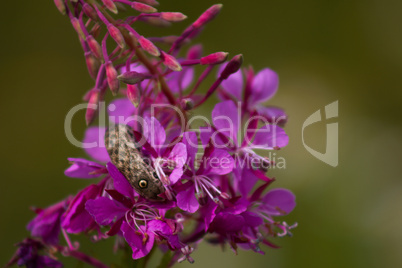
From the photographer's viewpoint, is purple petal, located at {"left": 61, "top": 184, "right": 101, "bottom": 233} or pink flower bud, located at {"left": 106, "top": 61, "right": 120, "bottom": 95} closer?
pink flower bud, located at {"left": 106, "top": 61, "right": 120, "bottom": 95}

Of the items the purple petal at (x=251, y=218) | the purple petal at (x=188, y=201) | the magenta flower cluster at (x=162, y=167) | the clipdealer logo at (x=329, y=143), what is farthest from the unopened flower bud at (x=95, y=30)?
the clipdealer logo at (x=329, y=143)

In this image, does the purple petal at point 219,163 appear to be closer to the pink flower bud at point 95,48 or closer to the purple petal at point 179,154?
the purple petal at point 179,154

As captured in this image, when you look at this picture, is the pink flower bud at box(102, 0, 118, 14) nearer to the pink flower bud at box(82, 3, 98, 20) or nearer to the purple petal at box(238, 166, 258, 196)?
the pink flower bud at box(82, 3, 98, 20)

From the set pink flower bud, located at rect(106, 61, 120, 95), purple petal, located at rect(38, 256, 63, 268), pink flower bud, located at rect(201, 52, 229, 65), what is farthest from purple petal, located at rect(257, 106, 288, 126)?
purple petal, located at rect(38, 256, 63, 268)

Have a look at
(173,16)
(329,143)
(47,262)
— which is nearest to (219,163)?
(173,16)

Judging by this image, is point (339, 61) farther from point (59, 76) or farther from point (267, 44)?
point (59, 76)

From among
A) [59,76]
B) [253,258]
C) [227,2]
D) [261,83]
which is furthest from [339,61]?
[59,76]

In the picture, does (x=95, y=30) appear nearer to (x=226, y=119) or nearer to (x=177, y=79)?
(x=177, y=79)
